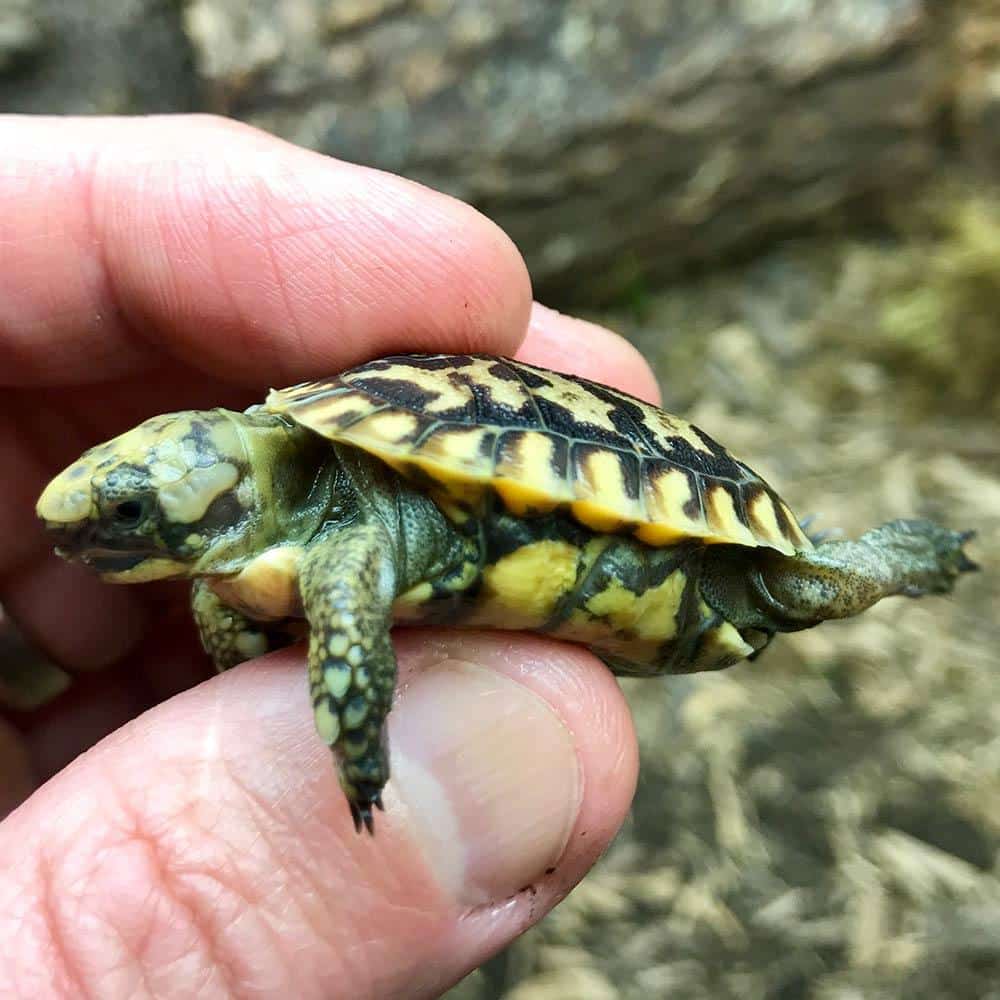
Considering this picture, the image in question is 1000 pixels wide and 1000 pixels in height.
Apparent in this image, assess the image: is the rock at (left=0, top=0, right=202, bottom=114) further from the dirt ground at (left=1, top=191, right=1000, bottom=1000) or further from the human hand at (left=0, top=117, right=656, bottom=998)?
the dirt ground at (left=1, top=191, right=1000, bottom=1000)

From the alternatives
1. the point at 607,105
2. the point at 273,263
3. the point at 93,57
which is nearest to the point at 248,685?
the point at 273,263

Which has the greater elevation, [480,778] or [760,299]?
[480,778]

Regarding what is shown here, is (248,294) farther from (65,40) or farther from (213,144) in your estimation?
(65,40)

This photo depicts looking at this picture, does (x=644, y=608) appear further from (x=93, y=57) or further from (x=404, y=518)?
(x=93, y=57)

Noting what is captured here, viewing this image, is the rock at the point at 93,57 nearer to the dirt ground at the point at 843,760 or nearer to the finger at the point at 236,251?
the finger at the point at 236,251

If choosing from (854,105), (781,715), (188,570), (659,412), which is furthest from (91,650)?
(854,105)
